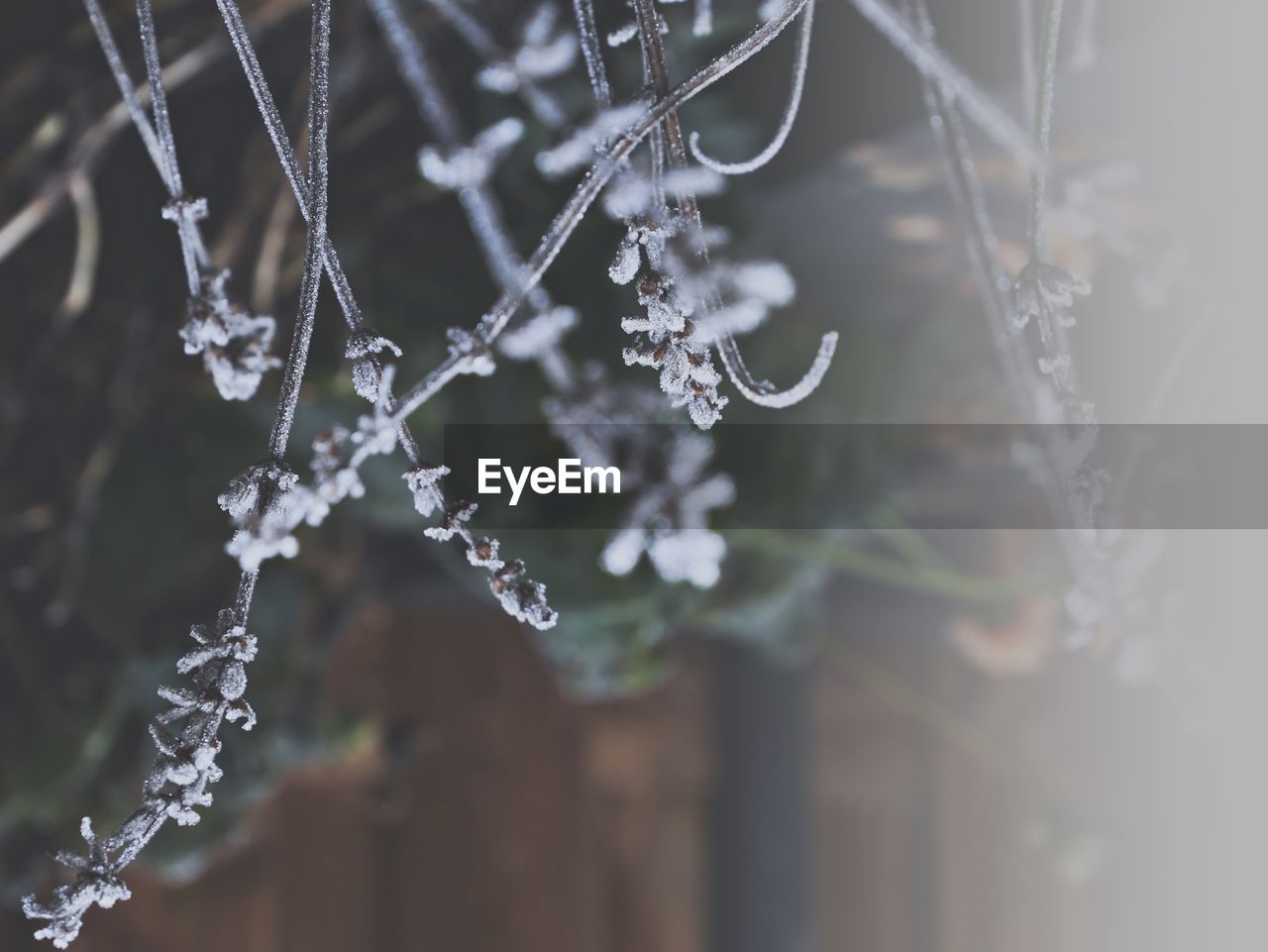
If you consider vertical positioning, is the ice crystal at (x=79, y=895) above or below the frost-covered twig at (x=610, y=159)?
below

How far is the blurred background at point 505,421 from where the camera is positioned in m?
0.32

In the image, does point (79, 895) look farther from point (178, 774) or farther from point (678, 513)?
point (678, 513)

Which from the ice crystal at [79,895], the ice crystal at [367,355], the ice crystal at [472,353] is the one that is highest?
the ice crystal at [472,353]

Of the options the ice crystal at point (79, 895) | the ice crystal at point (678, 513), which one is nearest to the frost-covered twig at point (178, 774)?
the ice crystal at point (79, 895)

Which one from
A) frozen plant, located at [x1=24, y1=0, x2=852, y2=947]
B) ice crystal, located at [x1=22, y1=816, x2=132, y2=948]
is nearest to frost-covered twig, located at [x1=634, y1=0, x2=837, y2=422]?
frozen plant, located at [x1=24, y1=0, x2=852, y2=947]

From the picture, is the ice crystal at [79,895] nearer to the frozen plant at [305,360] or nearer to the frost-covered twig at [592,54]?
the frozen plant at [305,360]

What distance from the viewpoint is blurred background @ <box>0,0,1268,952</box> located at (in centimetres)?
32

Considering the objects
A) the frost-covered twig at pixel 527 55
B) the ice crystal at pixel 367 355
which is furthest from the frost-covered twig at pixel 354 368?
the frost-covered twig at pixel 527 55

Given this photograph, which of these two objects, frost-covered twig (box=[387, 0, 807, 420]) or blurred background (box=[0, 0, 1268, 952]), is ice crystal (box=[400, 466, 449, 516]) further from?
blurred background (box=[0, 0, 1268, 952])

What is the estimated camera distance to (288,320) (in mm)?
358

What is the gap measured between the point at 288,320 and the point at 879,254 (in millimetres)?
223

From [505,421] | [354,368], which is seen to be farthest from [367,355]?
[505,421]

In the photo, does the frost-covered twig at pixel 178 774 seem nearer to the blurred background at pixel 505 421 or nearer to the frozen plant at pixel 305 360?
the frozen plant at pixel 305 360

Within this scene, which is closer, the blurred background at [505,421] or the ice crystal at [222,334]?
the ice crystal at [222,334]
